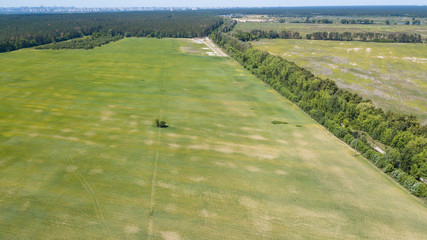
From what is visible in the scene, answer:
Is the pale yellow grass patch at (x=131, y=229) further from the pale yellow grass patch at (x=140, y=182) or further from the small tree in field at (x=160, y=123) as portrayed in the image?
the small tree in field at (x=160, y=123)

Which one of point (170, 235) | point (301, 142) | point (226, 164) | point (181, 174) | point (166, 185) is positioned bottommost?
→ point (170, 235)

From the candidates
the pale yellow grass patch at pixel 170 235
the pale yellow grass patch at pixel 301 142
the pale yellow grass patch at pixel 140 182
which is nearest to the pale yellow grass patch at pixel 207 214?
the pale yellow grass patch at pixel 170 235

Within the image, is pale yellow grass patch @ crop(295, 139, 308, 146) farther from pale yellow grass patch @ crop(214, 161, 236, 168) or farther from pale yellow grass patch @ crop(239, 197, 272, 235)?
pale yellow grass patch @ crop(239, 197, 272, 235)

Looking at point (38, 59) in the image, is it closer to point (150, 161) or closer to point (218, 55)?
point (218, 55)

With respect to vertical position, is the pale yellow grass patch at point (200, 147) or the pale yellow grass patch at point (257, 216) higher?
the pale yellow grass patch at point (200, 147)

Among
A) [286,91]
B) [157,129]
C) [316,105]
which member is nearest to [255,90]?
[286,91]

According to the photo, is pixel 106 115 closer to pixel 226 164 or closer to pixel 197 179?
pixel 197 179

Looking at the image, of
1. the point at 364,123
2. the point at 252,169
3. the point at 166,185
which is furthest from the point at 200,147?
the point at 364,123

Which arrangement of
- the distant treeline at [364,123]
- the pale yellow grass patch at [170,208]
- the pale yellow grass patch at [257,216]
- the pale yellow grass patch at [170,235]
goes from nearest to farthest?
the pale yellow grass patch at [170,235] → the pale yellow grass patch at [257,216] → the pale yellow grass patch at [170,208] → the distant treeline at [364,123]
